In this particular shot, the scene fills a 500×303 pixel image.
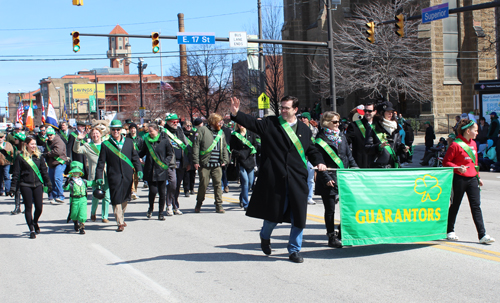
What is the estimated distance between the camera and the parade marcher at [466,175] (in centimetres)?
699

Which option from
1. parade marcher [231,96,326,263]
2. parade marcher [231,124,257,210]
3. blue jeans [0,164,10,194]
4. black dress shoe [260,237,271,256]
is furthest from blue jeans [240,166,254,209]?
blue jeans [0,164,10,194]

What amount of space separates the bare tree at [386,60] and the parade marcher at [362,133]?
2404 centimetres

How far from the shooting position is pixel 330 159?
7230mm

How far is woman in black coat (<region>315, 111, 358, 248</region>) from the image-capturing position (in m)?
7.02

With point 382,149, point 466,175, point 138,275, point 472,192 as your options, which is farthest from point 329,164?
point 138,275

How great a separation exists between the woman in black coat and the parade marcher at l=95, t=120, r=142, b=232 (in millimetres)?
3499

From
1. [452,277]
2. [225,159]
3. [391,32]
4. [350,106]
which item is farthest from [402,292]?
[350,106]

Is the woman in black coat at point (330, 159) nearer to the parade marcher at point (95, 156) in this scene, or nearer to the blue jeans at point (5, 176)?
the parade marcher at point (95, 156)

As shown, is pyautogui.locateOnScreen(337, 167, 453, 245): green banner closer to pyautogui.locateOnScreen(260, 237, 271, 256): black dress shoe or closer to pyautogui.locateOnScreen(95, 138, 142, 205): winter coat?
pyautogui.locateOnScreen(260, 237, 271, 256): black dress shoe

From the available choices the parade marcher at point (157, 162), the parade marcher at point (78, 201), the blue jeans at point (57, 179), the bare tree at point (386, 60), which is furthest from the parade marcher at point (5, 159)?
the bare tree at point (386, 60)

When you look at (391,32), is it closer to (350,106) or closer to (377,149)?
(350,106)

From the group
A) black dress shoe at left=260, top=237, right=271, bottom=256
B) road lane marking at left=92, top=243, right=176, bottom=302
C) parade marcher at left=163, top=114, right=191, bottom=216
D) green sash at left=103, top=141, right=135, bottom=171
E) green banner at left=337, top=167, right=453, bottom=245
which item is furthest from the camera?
parade marcher at left=163, top=114, right=191, bottom=216

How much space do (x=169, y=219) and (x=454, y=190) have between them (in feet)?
17.5

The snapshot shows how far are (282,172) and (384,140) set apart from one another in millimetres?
2126
